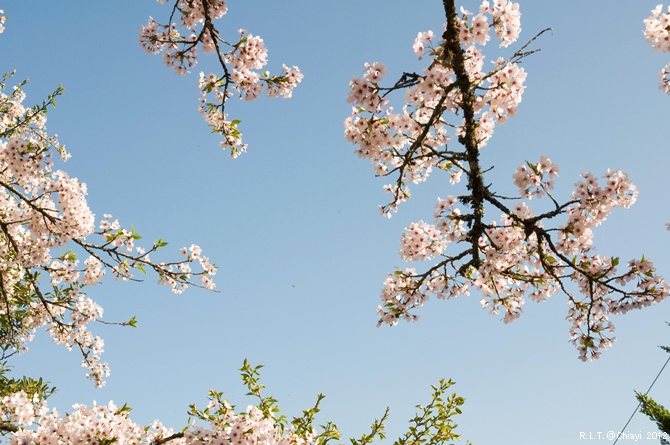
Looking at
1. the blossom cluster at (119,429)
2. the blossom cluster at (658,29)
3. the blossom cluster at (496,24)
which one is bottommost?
the blossom cluster at (119,429)

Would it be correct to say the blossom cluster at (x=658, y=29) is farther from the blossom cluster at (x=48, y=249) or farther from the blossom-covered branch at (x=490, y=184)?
the blossom cluster at (x=48, y=249)

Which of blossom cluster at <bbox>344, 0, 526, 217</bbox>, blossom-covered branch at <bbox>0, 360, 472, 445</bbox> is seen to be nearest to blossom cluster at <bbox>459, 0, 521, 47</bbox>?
blossom cluster at <bbox>344, 0, 526, 217</bbox>

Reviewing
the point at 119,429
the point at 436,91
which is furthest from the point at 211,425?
the point at 436,91

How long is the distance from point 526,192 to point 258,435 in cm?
347

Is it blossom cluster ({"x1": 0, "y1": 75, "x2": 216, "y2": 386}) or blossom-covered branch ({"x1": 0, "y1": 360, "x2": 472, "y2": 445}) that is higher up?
blossom cluster ({"x1": 0, "y1": 75, "x2": 216, "y2": 386})

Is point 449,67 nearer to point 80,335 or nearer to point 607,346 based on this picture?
point 607,346

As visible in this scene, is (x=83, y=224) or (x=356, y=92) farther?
(x=83, y=224)

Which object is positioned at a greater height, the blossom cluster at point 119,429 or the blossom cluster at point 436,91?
the blossom cluster at point 436,91

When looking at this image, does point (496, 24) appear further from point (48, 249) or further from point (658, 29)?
point (48, 249)

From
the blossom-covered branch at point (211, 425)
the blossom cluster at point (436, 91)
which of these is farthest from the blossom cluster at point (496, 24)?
the blossom-covered branch at point (211, 425)

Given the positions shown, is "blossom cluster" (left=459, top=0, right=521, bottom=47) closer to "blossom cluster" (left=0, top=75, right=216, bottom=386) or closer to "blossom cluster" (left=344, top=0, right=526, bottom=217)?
"blossom cluster" (left=344, top=0, right=526, bottom=217)

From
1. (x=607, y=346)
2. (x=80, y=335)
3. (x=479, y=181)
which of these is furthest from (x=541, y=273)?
(x=80, y=335)

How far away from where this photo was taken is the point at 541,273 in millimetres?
5941

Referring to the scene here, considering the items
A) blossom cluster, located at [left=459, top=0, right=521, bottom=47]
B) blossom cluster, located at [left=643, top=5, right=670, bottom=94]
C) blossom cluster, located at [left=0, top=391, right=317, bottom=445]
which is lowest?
blossom cluster, located at [left=0, top=391, right=317, bottom=445]
